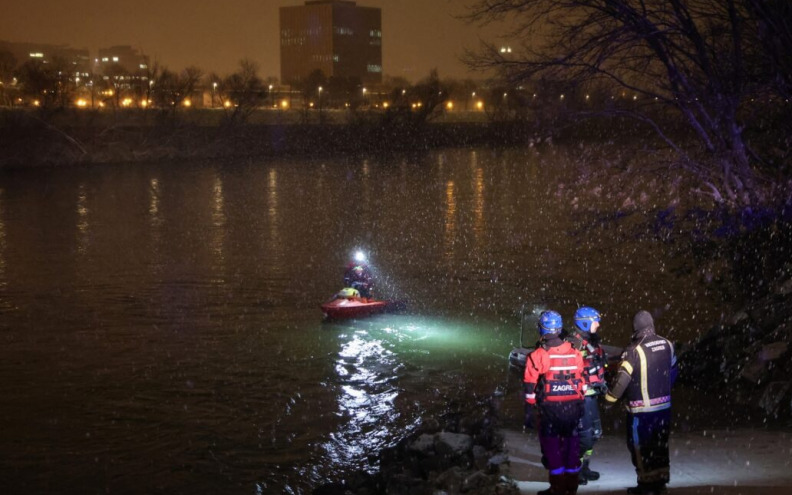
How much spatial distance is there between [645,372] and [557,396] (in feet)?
2.98

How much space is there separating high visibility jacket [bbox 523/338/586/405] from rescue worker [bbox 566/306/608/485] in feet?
0.88

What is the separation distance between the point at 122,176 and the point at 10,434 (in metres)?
57.2

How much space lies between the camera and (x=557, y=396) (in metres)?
7.77

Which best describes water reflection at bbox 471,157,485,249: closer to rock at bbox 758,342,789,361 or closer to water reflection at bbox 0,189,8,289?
water reflection at bbox 0,189,8,289

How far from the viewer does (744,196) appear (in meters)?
14.9

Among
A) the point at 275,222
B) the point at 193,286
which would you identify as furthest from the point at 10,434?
the point at 275,222

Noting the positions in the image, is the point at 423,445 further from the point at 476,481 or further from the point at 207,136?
the point at 207,136

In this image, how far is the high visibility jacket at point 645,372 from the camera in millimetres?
7867

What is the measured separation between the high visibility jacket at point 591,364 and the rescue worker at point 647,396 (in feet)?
0.75

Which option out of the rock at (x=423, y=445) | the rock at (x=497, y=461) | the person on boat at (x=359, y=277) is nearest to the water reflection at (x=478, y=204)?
the person on boat at (x=359, y=277)

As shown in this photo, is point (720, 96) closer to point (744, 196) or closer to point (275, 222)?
point (744, 196)

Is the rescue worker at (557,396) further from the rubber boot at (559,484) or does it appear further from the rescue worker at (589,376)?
the rescue worker at (589,376)

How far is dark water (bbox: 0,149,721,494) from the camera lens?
503 inches

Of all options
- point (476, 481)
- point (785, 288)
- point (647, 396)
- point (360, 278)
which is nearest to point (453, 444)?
point (476, 481)
